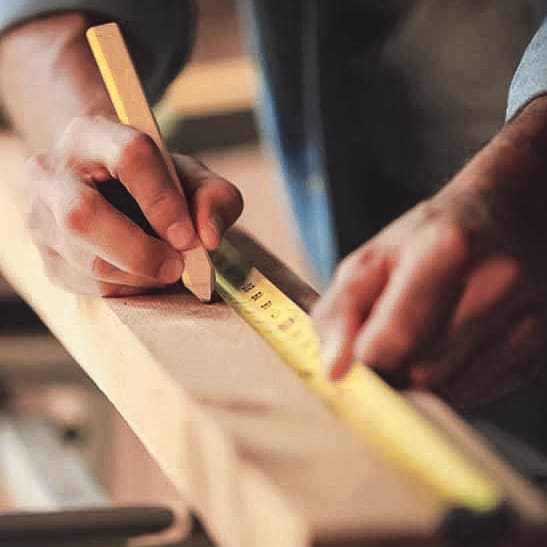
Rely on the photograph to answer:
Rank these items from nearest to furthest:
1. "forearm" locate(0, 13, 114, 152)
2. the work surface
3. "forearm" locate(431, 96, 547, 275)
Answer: the work surface, "forearm" locate(431, 96, 547, 275), "forearm" locate(0, 13, 114, 152)

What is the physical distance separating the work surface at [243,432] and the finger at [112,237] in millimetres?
21

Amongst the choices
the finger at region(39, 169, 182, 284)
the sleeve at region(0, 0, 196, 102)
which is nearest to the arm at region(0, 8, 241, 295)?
the finger at region(39, 169, 182, 284)

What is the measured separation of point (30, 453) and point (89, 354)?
0.61 m

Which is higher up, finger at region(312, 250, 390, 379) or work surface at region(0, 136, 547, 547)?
finger at region(312, 250, 390, 379)

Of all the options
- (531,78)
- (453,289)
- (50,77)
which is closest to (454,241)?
(453,289)

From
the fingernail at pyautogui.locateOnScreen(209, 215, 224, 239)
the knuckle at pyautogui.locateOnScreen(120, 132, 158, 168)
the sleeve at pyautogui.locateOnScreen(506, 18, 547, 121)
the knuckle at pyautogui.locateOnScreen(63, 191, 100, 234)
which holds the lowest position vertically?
the fingernail at pyautogui.locateOnScreen(209, 215, 224, 239)

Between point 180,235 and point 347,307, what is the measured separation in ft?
0.44

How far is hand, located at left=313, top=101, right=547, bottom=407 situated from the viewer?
1.46ft

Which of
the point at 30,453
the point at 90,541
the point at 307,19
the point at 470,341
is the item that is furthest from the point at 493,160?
the point at 30,453

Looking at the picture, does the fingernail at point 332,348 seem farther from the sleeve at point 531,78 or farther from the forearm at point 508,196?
the sleeve at point 531,78

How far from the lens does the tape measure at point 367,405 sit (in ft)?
1.23

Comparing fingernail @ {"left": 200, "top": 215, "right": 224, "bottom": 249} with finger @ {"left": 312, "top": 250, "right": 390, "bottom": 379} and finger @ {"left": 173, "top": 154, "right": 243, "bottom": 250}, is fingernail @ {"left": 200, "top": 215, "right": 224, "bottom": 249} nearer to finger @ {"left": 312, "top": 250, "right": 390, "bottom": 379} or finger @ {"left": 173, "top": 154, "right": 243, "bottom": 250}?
finger @ {"left": 173, "top": 154, "right": 243, "bottom": 250}

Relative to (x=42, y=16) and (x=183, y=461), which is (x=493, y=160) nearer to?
(x=183, y=461)

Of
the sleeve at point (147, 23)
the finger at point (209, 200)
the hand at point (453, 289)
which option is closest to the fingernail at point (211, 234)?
the finger at point (209, 200)
